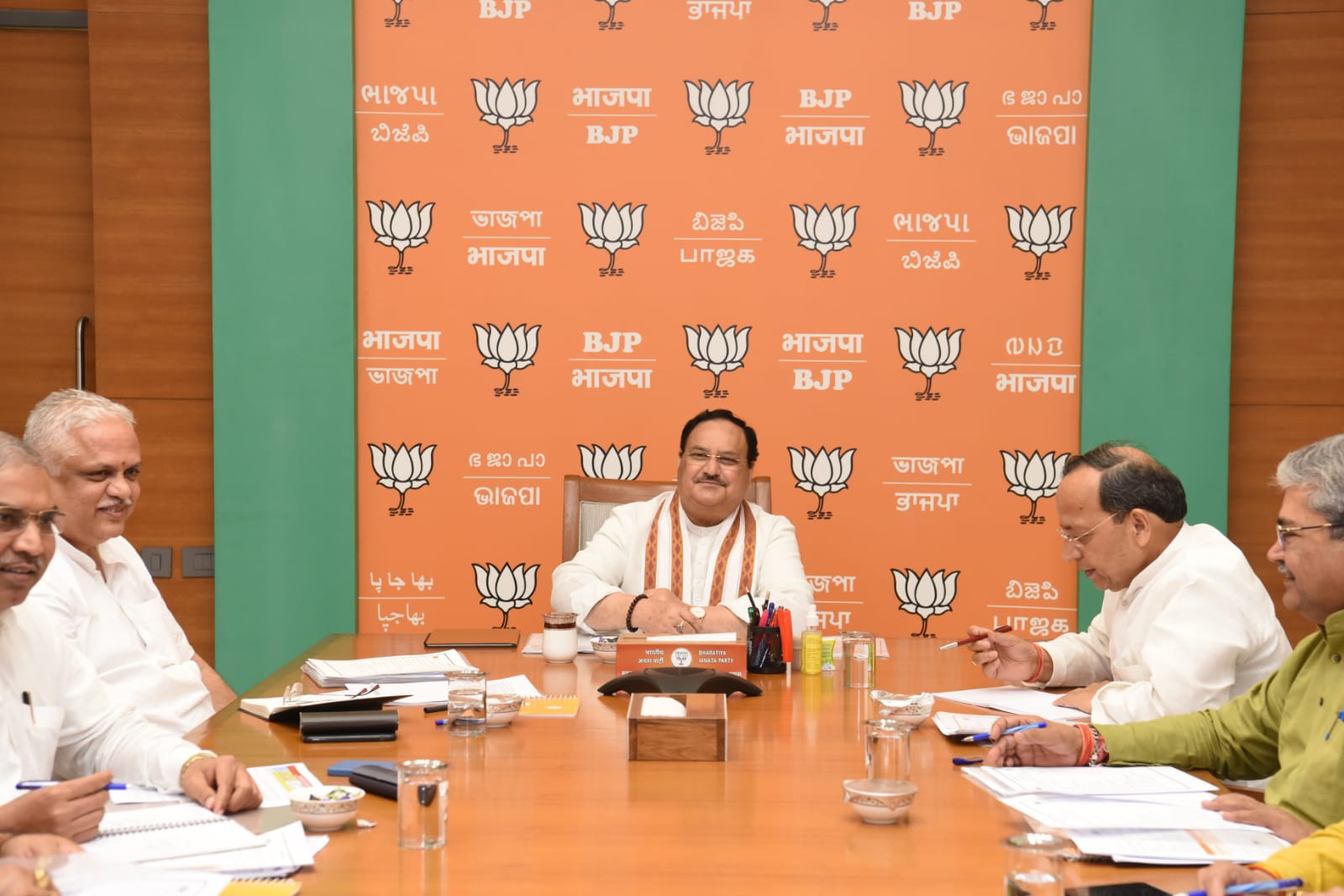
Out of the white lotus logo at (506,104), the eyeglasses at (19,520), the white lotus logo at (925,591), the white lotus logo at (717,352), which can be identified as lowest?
the white lotus logo at (925,591)

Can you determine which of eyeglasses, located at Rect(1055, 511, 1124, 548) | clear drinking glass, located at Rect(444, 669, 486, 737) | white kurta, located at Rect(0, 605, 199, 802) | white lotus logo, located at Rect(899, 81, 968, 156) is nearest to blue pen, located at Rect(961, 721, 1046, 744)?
eyeglasses, located at Rect(1055, 511, 1124, 548)

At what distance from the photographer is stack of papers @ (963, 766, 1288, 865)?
1600 mm

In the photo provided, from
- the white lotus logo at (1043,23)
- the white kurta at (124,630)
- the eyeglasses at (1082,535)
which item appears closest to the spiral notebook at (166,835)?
the white kurta at (124,630)

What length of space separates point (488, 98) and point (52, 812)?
322cm

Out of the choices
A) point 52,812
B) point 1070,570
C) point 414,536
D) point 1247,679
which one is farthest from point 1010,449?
point 52,812

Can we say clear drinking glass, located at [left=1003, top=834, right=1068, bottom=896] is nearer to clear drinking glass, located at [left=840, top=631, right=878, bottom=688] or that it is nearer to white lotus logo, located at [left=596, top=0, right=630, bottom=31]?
clear drinking glass, located at [left=840, top=631, right=878, bottom=688]

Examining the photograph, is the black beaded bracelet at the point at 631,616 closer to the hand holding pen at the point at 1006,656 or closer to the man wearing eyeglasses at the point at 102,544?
the hand holding pen at the point at 1006,656

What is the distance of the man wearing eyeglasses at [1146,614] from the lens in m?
2.37

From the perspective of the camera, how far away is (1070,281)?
431 centimetres

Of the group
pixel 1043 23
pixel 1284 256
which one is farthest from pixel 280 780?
pixel 1284 256

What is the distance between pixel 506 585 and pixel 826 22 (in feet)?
7.52

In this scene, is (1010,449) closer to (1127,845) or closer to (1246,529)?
(1246,529)

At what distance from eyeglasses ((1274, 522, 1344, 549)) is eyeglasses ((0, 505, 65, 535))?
1.96m

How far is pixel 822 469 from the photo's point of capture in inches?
172
